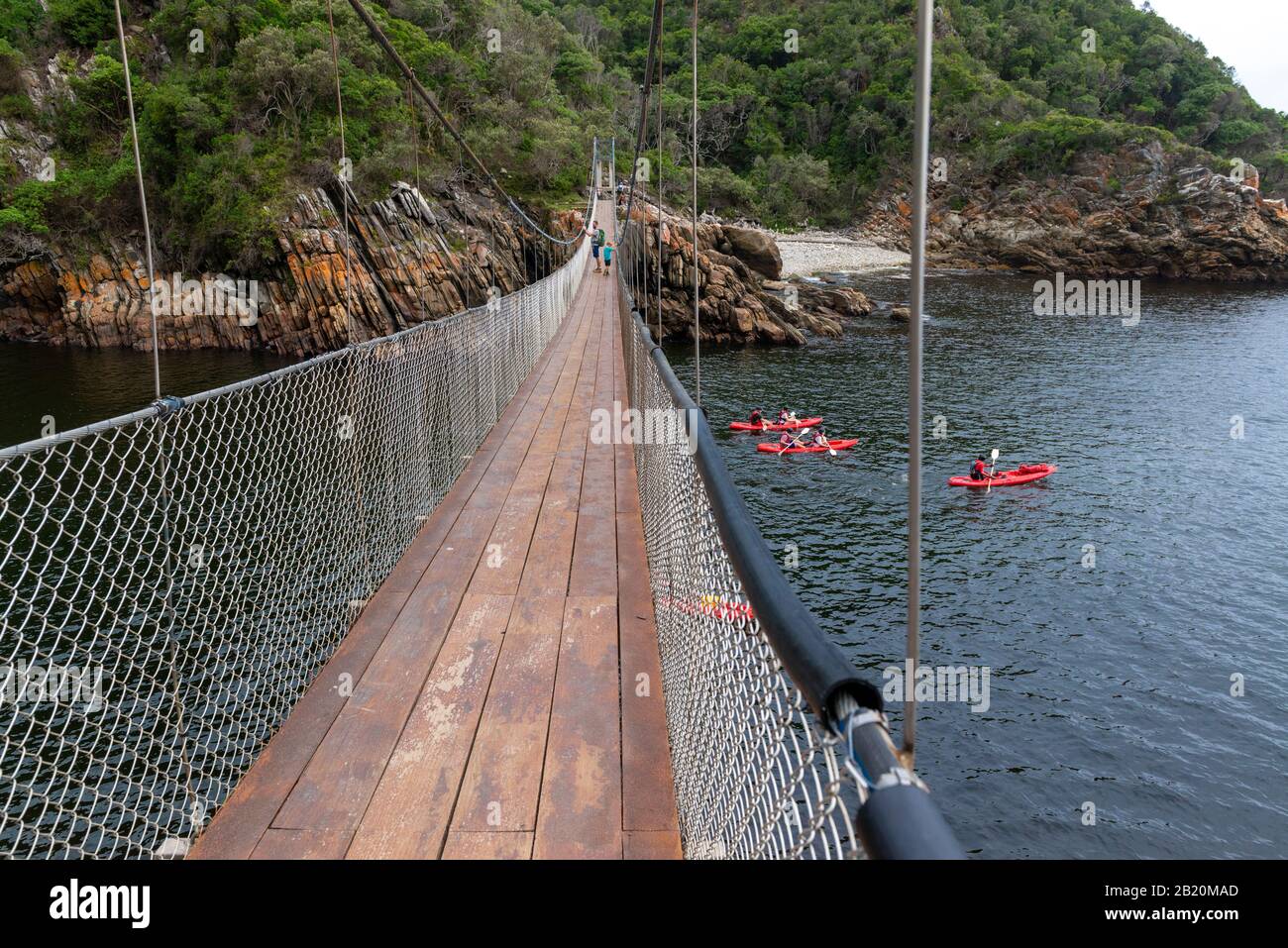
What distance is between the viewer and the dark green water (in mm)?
16719

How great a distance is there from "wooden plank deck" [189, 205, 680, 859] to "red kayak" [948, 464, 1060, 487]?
1127cm

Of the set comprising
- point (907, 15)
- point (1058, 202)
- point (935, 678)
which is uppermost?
point (907, 15)

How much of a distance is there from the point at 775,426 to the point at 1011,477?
4.71 metres

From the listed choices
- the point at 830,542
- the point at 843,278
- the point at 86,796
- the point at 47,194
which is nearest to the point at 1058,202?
the point at 843,278

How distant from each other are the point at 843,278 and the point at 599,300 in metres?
25.7

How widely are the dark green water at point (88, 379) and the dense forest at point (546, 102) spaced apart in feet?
11.1

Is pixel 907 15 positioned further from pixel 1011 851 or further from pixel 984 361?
pixel 1011 851

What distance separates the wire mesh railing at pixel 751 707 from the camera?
786 millimetres

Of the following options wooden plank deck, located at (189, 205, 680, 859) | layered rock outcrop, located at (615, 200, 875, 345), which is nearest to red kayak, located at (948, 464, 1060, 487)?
wooden plank deck, located at (189, 205, 680, 859)

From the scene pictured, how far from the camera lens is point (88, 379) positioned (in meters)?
19.9

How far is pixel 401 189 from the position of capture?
23.6m

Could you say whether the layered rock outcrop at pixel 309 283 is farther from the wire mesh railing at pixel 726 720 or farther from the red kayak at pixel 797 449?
the wire mesh railing at pixel 726 720

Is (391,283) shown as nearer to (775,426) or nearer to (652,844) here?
(775,426)

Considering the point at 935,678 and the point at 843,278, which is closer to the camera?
the point at 935,678
